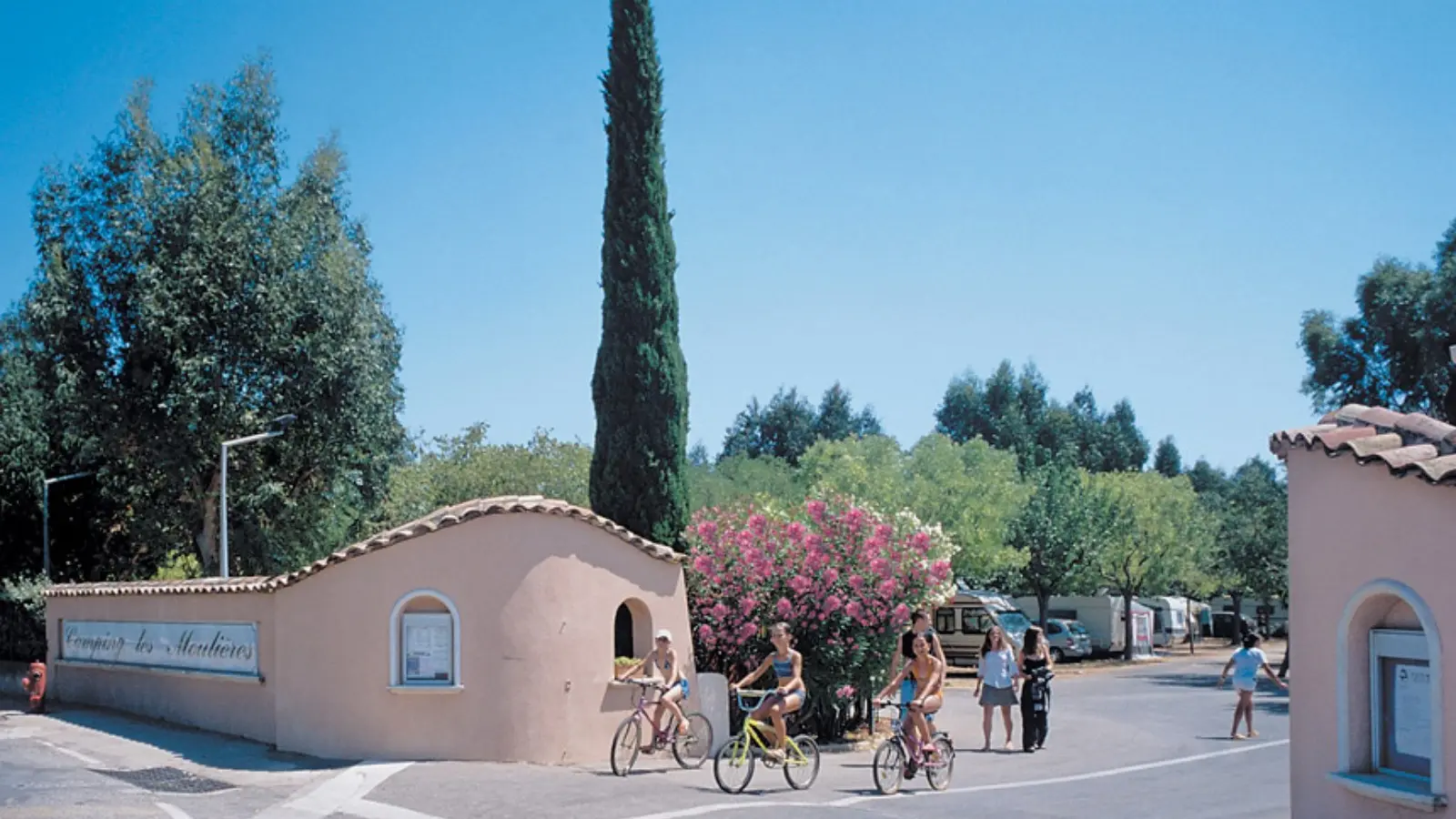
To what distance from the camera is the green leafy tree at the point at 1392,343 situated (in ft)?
86.5

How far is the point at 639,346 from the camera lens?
18.9 m

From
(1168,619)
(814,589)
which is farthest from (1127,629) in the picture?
(814,589)

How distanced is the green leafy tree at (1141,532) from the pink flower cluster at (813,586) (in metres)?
27.3

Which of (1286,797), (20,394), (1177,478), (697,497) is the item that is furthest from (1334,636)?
(1177,478)

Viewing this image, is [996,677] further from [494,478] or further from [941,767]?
[494,478]

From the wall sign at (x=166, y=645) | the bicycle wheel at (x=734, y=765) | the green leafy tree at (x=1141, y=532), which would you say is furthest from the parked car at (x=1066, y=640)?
the bicycle wheel at (x=734, y=765)

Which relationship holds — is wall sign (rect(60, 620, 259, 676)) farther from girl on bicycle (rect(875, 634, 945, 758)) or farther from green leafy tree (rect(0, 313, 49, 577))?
girl on bicycle (rect(875, 634, 945, 758))

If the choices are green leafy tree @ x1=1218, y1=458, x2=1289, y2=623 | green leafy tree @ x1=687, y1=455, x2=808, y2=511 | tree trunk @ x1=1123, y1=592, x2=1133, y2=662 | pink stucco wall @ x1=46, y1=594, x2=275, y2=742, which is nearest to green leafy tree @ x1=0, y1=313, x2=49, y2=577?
pink stucco wall @ x1=46, y1=594, x2=275, y2=742

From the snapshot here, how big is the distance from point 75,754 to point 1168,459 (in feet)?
289

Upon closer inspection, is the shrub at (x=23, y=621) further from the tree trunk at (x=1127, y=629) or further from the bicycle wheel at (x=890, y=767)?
the tree trunk at (x=1127, y=629)

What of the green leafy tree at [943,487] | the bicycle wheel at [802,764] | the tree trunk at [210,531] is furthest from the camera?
the green leafy tree at [943,487]

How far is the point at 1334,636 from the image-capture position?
763cm

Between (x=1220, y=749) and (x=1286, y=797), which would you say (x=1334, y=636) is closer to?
(x=1286, y=797)

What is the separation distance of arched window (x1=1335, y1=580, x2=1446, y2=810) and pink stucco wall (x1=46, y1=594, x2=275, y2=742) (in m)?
12.1
